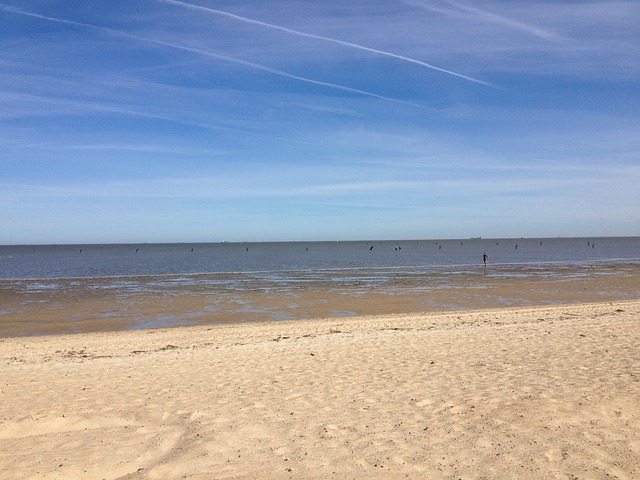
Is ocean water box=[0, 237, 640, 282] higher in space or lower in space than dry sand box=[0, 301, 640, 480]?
lower

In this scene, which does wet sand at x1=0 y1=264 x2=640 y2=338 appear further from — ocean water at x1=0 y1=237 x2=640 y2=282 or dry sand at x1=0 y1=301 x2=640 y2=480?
dry sand at x1=0 y1=301 x2=640 y2=480

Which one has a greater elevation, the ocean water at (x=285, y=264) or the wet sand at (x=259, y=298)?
the ocean water at (x=285, y=264)

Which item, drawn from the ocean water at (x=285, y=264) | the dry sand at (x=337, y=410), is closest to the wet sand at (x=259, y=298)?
the ocean water at (x=285, y=264)

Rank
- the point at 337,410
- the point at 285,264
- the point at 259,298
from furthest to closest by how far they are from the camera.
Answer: the point at 285,264
the point at 259,298
the point at 337,410

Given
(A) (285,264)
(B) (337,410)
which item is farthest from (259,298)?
(A) (285,264)

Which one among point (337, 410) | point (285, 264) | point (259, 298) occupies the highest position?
point (337, 410)

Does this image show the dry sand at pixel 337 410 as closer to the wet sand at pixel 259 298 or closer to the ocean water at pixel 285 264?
the wet sand at pixel 259 298

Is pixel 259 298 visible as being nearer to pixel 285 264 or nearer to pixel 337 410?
pixel 337 410

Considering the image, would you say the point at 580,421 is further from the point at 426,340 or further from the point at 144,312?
the point at 144,312

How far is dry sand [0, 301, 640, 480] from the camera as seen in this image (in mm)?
5547

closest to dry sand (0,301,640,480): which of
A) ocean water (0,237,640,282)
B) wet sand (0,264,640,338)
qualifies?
wet sand (0,264,640,338)

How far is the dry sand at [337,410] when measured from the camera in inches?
218

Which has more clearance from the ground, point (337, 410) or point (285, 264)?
point (337, 410)

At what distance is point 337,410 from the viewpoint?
23.9 ft
